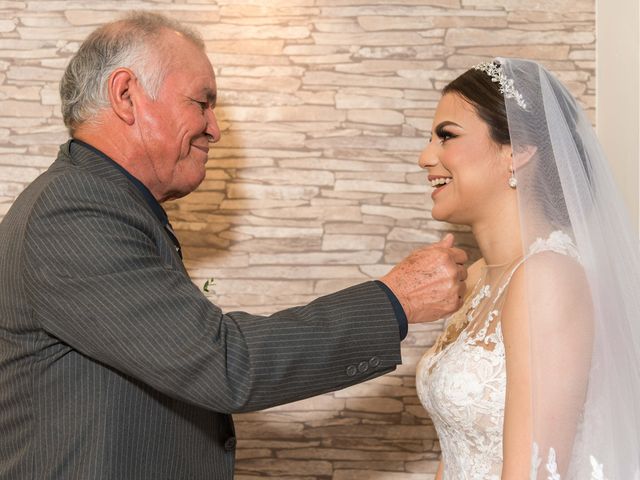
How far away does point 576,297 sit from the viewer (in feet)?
5.36

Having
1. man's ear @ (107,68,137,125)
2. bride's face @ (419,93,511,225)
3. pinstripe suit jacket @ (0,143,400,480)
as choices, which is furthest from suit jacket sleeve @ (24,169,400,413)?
bride's face @ (419,93,511,225)

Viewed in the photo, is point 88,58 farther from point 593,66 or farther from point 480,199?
point 593,66

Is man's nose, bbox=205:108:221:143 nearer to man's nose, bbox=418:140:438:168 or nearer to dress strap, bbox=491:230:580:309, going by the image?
man's nose, bbox=418:140:438:168

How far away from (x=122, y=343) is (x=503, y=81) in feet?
3.36

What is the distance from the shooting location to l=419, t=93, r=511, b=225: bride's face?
6.25 ft

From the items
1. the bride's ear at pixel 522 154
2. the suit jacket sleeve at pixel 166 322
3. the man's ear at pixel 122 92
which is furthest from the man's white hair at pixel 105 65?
the bride's ear at pixel 522 154

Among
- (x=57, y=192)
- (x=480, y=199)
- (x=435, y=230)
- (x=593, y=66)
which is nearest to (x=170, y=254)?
(x=57, y=192)

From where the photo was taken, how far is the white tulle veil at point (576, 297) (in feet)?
5.14

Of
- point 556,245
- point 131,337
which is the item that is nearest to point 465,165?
point 556,245

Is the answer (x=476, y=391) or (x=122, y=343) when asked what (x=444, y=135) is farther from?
(x=122, y=343)

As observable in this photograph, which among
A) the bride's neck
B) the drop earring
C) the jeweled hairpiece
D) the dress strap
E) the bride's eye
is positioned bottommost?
the bride's neck

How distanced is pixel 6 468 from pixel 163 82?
87cm

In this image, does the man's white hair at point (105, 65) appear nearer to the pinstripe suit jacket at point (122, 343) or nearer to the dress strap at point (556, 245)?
the pinstripe suit jacket at point (122, 343)

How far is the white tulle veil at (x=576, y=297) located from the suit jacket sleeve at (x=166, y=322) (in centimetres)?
34
